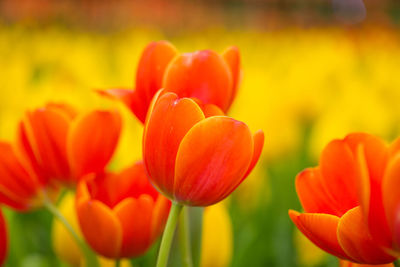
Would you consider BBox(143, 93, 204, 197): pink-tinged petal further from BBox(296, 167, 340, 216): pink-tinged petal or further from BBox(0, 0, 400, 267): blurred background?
BBox(0, 0, 400, 267): blurred background

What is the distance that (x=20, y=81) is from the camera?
1.17 m

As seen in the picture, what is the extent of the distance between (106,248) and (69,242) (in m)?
0.13

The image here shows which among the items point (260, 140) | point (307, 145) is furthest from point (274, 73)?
point (260, 140)

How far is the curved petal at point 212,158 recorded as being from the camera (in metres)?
0.31

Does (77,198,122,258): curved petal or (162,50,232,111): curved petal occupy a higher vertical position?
(162,50,232,111): curved petal

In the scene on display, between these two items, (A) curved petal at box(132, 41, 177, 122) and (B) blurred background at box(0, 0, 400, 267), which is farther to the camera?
(B) blurred background at box(0, 0, 400, 267)

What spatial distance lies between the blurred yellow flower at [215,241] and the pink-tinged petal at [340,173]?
0.17 metres

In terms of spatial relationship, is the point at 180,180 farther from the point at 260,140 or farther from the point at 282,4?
the point at 282,4

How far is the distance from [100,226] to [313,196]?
124mm

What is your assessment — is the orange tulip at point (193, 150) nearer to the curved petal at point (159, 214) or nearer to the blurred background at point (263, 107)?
the curved petal at point (159, 214)

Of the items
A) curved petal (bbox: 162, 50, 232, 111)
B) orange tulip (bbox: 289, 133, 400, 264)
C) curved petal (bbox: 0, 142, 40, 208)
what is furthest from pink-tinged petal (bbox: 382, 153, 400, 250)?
curved petal (bbox: 0, 142, 40, 208)

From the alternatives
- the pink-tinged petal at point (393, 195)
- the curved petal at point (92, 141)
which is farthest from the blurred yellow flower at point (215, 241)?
the pink-tinged petal at point (393, 195)

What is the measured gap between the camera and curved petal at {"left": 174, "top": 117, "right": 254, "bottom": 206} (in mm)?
315

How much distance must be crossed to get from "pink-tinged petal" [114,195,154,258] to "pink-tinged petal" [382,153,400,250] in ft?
0.50
